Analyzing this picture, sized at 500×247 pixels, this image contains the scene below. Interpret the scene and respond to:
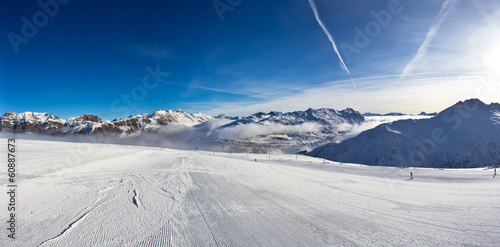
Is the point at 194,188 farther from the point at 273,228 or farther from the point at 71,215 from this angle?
the point at 273,228

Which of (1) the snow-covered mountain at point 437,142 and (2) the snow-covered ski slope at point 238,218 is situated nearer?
(2) the snow-covered ski slope at point 238,218

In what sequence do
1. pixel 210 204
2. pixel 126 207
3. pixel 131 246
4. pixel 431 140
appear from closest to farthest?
pixel 131 246 → pixel 126 207 → pixel 210 204 → pixel 431 140

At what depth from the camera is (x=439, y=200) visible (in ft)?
26.8

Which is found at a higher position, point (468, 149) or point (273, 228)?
point (273, 228)

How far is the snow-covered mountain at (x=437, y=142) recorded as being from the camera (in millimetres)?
105188

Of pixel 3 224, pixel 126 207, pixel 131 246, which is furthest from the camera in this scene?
pixel 126 207

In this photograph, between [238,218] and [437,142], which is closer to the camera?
[238,218]

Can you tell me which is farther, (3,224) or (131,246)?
(3,224)

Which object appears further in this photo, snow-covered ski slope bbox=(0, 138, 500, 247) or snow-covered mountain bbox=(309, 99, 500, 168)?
snow-covered mountain bbox=(309, 99, 500, 168)

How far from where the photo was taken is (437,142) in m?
117

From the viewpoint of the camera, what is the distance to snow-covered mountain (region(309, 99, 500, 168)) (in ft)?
345

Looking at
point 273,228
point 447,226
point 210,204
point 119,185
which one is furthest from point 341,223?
point 119,185

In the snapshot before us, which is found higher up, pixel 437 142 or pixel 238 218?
pixel 238 218

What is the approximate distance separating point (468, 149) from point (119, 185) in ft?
512
